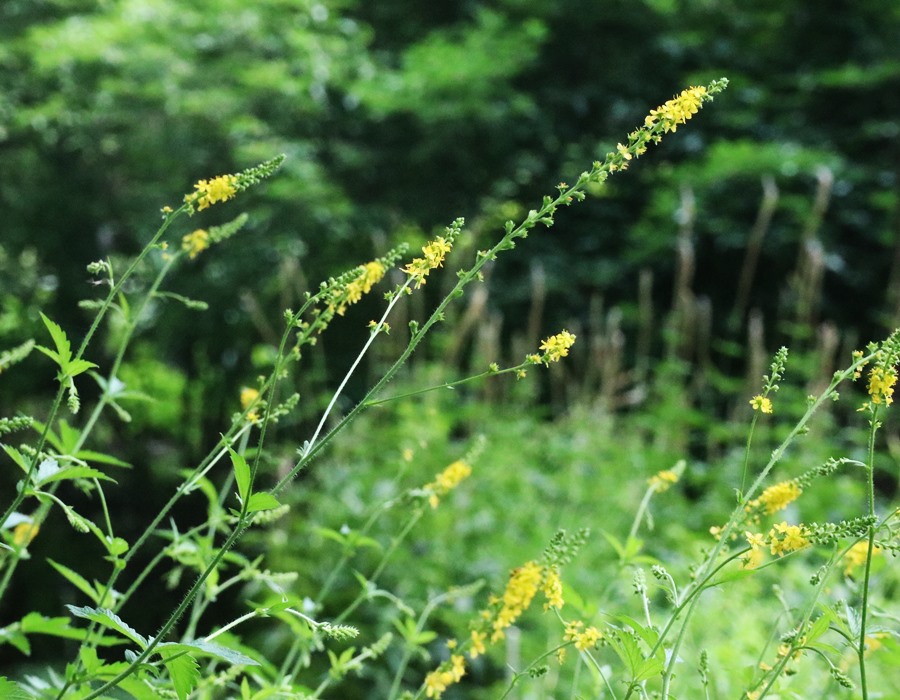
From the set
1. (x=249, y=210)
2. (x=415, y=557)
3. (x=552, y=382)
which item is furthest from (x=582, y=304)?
(x=415, y=557)

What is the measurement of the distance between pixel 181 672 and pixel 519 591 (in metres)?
0.40

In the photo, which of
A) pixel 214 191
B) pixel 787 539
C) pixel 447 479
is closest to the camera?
pixel 787 539

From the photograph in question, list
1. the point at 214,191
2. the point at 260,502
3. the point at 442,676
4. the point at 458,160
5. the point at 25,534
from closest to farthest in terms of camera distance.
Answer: the point at 260,502 → the point at 214,191 → the point at 442,676 → the point at 25,534 → the point at 458,160

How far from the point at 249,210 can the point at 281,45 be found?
125cm

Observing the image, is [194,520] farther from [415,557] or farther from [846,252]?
[846,252]

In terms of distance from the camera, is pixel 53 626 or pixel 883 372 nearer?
pixel 883 372

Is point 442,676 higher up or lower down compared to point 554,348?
lower down

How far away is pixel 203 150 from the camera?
6.61m

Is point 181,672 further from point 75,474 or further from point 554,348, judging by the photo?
point 554,348

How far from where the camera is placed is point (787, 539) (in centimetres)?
98

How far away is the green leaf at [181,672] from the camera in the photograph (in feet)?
2.98

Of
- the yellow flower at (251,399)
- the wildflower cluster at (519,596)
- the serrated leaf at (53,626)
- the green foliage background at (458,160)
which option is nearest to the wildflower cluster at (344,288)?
the yellow flower at (251,399)

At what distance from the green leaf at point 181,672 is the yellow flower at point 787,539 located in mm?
577

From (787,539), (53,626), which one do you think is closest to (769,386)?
(787,539)
